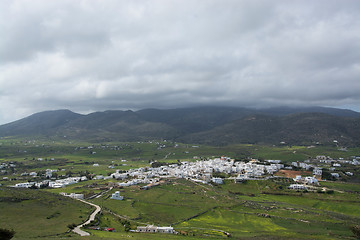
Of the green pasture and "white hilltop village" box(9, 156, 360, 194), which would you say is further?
"white hilltop village" box(9, 156, 360, 194)

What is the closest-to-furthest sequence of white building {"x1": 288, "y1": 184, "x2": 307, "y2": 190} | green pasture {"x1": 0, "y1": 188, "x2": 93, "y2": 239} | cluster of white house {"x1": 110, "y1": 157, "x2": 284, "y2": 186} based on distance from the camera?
green pasture {"x1": 0, "y1": 188, "x2": 93, "y2": 239}
white building {"x1": 288, "y1": 184, "x2": 307, "y2": 190}
cluster of white house {"x1": 110, "y1": 157, "x2": 284, "y2": 186}

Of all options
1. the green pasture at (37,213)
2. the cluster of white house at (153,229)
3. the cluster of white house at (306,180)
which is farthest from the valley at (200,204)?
the cluster of white house at (153,229)

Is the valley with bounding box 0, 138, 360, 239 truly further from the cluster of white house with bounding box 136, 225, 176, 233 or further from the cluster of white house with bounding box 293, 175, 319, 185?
the cluster of white house with bounding box 136, 225, 176, 233

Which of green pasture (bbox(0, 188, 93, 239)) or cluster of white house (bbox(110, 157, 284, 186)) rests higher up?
green pasture (bbox(0, 188, 93, 239))

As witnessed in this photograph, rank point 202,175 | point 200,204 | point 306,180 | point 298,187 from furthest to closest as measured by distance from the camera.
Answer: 1. point 202,175
2. point 306,180
3. point 298,187
4. point 200,204

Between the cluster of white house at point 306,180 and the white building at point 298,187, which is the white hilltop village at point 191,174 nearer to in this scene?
the cluster of white house at point 306,180

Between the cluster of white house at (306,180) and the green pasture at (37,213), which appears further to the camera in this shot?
the cluster of white house at (306,180)

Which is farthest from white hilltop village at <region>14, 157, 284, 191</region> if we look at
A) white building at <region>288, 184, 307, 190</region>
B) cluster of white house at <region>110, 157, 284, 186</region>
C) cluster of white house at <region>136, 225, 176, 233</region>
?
cluster of white house at <region>136, 225, 176, 233</region>

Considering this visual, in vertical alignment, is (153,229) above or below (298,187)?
above

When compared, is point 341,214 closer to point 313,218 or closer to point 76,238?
point 313,218

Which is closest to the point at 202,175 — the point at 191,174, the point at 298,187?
the point at 191,174

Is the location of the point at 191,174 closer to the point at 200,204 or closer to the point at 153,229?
the point at 200,204
